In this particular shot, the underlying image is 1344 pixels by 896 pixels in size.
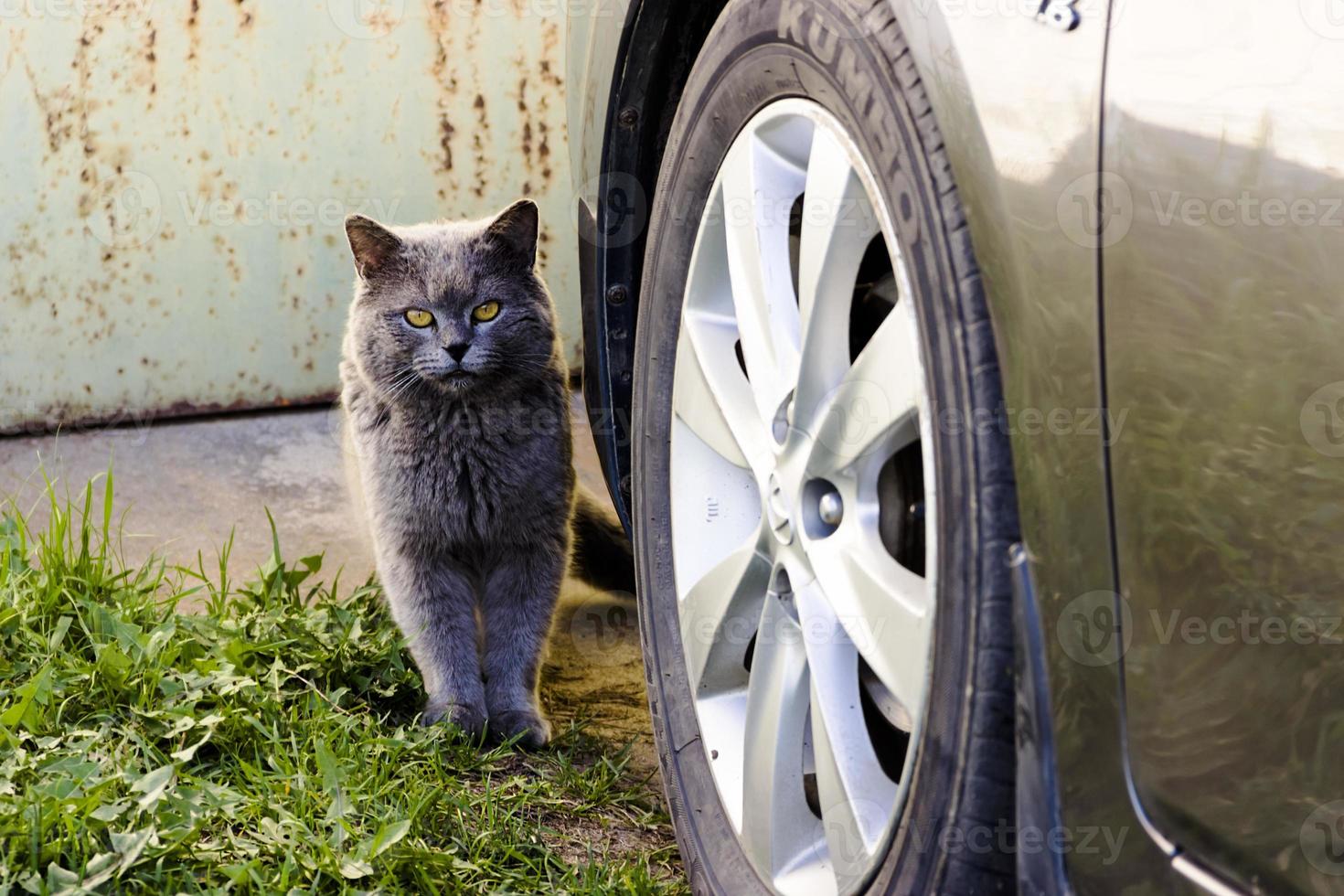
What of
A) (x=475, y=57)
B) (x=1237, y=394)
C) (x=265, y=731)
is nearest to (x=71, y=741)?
(x=265, y=731)

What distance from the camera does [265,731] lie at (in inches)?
94.0

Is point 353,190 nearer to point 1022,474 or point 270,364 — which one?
point 270,364

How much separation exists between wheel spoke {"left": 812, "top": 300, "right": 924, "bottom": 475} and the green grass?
0.91 metres

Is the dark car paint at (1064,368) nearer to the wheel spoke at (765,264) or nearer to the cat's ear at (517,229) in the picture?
the wheel spoke at (765,264)

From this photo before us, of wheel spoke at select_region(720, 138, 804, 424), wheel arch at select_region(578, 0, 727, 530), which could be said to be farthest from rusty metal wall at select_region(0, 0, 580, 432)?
wheel spoke at select_region(720, 138, 804, 424)

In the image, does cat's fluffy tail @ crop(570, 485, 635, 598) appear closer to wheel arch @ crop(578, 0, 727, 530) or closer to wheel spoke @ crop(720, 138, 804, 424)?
wheel arch @ crop(578, 0, 727, 530)

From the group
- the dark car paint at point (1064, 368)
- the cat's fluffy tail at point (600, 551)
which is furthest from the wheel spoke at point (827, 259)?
the cat's fluffy tail at point (600, 551)

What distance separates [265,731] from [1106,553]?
5.76ft

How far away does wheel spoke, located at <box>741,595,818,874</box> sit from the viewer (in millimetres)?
1754

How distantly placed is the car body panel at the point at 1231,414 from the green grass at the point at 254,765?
3.92 ft

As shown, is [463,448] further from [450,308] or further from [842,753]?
[842,753]

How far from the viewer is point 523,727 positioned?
2803mm

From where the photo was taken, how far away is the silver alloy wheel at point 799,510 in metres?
1.54

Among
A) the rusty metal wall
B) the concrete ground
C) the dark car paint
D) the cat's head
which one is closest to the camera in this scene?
the dark car paint
